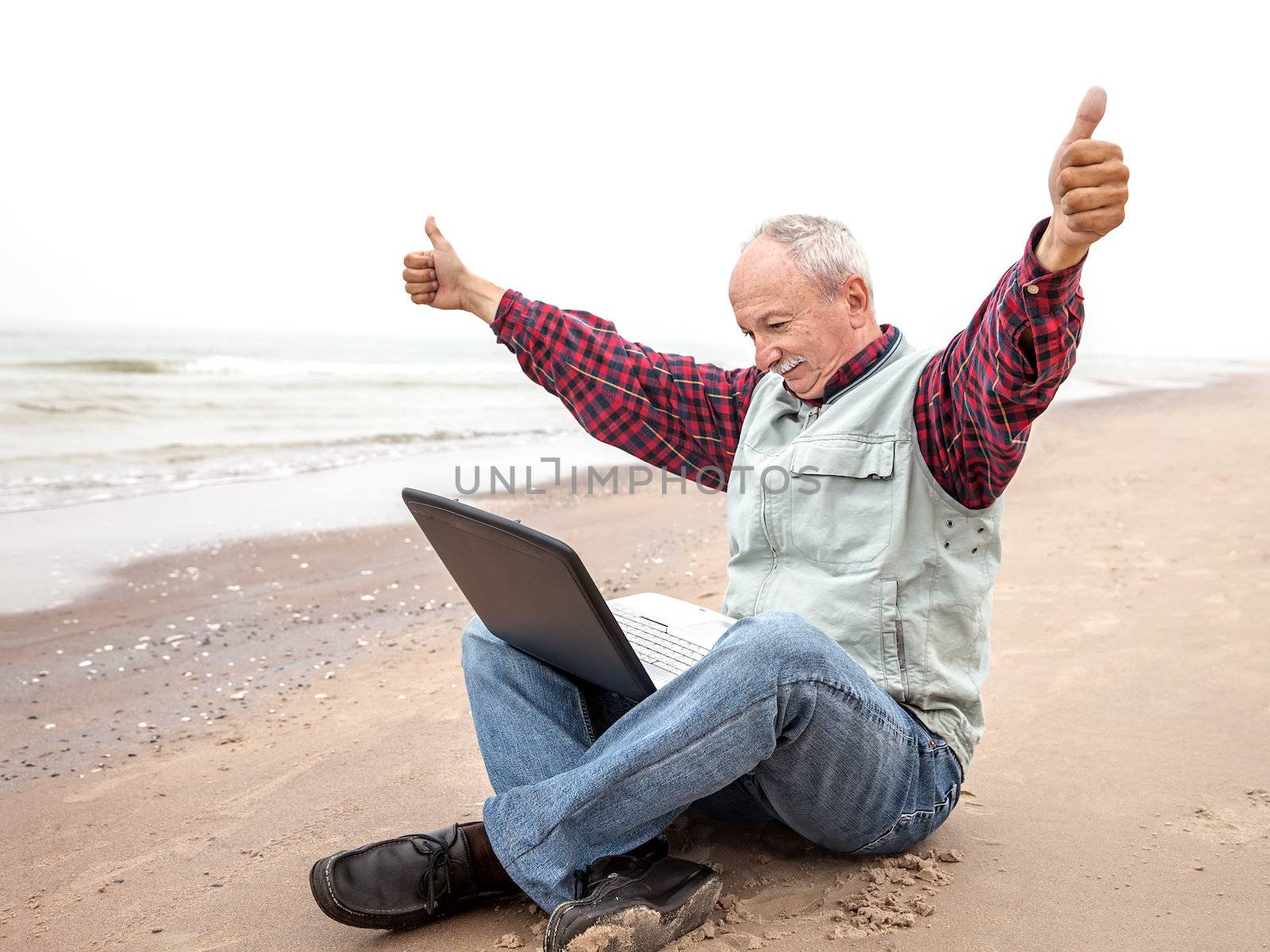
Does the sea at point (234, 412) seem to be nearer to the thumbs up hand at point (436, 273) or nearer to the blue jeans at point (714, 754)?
the thumbs up hand at point (436, 273)

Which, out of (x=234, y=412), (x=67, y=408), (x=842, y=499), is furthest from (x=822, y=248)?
(x=67, y=408)

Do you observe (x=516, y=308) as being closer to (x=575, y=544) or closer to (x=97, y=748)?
(x=97, y=748)

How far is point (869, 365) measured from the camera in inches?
86.7

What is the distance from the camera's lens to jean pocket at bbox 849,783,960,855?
6.55 feet

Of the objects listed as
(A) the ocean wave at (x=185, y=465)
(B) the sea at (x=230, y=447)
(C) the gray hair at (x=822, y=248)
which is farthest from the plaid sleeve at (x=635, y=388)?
(A) the ocean wave at (x=185, y=465)

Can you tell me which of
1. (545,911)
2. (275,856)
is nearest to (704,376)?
(545,911)

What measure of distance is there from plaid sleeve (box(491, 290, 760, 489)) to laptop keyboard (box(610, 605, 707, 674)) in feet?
1.79

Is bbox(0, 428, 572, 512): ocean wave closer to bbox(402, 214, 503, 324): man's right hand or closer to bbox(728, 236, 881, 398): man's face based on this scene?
bbox(402, 214, 503, 324): man's right hand

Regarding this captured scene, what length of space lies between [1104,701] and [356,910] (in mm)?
2122

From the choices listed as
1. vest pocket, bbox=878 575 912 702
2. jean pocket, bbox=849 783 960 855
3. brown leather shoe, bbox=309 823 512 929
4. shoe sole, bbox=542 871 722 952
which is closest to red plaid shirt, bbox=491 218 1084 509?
vest pocket, bbox=878 575 912 702

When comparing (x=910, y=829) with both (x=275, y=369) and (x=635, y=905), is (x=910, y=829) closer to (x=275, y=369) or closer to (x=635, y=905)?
(x=635, y=905)

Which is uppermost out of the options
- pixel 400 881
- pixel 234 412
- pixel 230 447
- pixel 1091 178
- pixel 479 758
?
pixel 1091 178

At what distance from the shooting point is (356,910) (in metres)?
1.93

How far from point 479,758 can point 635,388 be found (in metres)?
1.08
